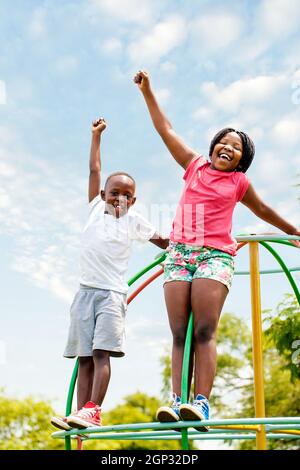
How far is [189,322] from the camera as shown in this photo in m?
3.51

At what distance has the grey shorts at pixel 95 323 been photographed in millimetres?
3979

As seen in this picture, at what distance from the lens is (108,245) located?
4.16 meters

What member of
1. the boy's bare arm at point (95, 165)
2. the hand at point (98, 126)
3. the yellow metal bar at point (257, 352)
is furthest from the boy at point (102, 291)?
→ the yellow metal bar at point (257, 352)

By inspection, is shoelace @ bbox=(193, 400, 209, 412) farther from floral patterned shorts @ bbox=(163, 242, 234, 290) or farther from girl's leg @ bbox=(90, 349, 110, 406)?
girl's leg @ bbox=(90, 349, 110, 406)

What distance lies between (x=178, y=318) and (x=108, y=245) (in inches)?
30.5

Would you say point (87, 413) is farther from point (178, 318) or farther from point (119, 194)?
point (119, 194)

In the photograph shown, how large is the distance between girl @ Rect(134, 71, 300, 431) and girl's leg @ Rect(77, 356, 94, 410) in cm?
64

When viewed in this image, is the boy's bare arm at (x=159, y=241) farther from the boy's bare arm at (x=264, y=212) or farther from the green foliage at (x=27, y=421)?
the green foliage at (x=27, y=421)

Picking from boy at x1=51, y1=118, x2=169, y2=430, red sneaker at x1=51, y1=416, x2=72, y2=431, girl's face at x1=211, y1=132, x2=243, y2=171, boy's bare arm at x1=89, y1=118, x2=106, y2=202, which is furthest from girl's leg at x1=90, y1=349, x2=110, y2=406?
girl's face at x1=211, y1=132, x2=243, y2=171

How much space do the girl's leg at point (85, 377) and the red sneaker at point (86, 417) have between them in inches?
5.9

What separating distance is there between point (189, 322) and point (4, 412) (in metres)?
18.1

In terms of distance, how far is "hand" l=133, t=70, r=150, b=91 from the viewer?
388 cm
